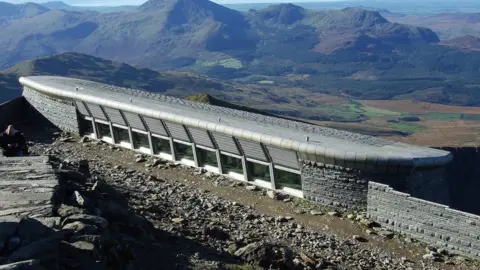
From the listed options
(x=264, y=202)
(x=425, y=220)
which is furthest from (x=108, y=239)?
(x=425, y=220)

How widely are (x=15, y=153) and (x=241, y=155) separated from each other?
22.9 ft

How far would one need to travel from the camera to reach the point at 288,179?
61.4ft

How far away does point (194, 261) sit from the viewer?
11.4 meters

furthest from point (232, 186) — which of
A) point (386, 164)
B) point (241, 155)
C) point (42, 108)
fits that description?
point (42, 108)

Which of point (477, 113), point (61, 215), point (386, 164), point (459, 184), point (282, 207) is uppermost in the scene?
point (61, 215)

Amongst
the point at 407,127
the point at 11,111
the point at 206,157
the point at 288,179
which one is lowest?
the point at 407,127

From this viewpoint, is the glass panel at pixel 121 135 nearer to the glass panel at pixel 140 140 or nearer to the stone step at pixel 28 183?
the glass panel at pixel 140 140

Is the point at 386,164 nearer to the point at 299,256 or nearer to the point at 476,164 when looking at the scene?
the point at 299,256

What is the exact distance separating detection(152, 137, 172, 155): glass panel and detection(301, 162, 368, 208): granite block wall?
6018mm

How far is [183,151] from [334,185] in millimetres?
6323

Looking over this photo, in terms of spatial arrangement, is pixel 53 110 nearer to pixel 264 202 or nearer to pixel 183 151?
pixel 183 151

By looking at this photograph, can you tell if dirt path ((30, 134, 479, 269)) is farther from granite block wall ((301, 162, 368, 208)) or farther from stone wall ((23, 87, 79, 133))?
stone wall ((23, 87, 79, 133))

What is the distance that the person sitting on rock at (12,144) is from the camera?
51.8 ft

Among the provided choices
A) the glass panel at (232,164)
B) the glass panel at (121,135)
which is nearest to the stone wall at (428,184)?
the glass panel at (232,164)
